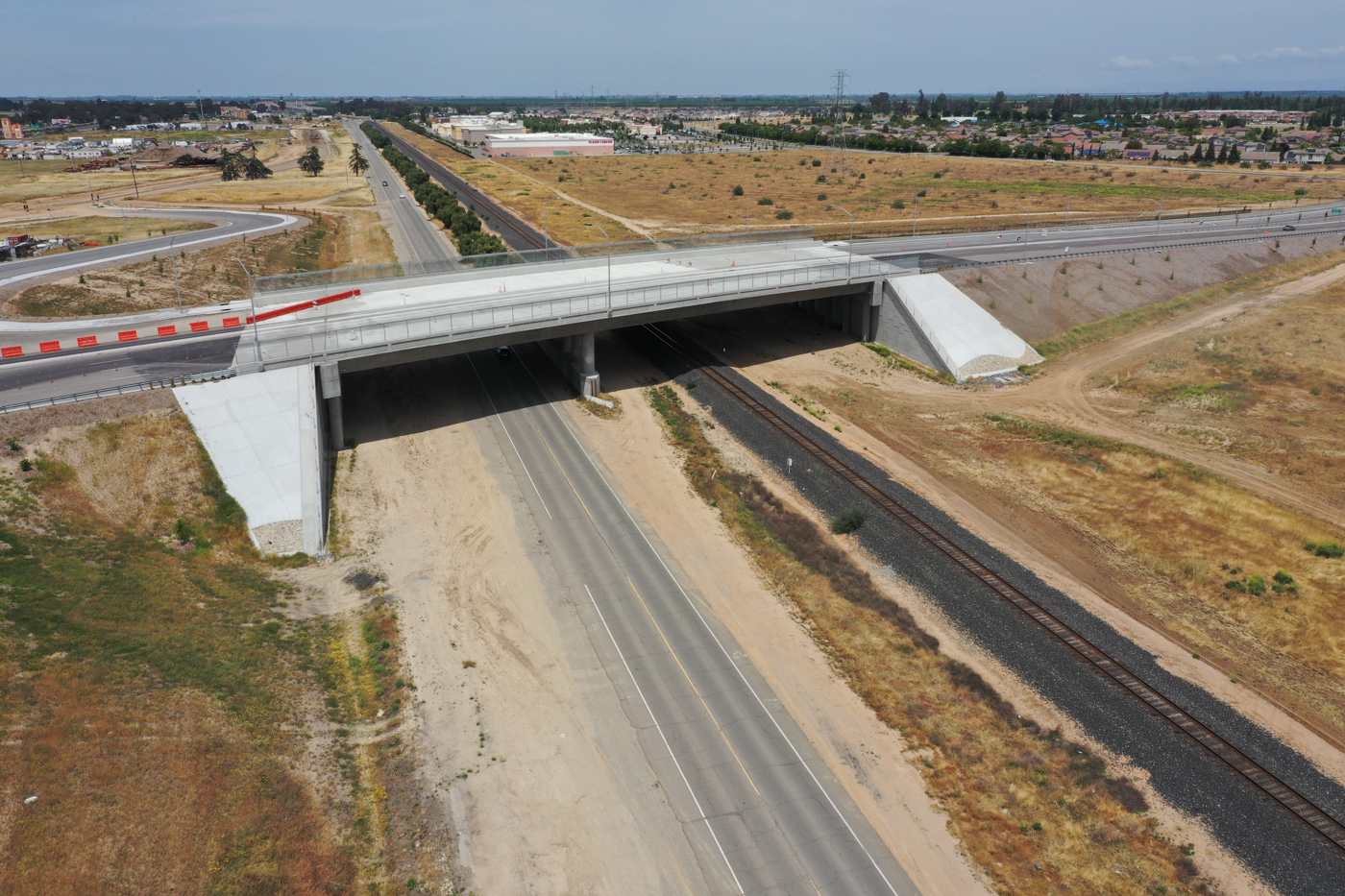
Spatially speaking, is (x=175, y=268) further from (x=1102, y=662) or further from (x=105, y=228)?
(x=1102, y=662)

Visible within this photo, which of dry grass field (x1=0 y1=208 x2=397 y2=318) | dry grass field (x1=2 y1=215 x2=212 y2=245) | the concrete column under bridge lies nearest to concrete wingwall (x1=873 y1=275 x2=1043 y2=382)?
the concrete column under bridge

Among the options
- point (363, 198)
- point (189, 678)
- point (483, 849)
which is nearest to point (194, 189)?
point (363, 198)

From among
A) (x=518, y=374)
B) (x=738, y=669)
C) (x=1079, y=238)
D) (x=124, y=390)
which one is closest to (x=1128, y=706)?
(x=738, y=669)

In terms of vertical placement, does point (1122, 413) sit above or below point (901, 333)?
below

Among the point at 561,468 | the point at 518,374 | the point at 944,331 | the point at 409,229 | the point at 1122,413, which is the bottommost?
the point at 561,468

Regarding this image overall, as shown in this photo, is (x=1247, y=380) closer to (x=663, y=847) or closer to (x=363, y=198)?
(x=663, y=847)

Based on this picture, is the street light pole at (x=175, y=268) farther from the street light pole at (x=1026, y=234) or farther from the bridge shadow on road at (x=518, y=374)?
the street light pole at (x=1026, y=234)

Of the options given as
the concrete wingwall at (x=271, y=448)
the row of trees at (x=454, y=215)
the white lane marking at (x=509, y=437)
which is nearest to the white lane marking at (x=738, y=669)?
the white lane marking at (x=509, y=437)
